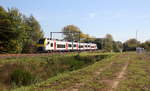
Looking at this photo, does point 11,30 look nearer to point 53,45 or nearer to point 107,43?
point 53,45

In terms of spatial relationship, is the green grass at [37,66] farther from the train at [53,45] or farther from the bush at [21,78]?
the train at [53,45]

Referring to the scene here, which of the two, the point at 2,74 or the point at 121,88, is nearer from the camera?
the point at 121,88

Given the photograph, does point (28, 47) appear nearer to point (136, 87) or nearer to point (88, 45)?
point (88, 45)

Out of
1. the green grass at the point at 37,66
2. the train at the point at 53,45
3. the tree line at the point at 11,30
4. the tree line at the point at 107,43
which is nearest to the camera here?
the green grass at the point at 37,66

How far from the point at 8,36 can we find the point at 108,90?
1381 inches

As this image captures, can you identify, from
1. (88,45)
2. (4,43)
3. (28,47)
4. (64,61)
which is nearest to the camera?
(64,61)

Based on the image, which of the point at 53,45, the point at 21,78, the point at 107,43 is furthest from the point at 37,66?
the point at 107,43

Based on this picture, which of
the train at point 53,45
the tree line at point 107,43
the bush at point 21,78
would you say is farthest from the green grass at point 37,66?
the tree line at point 107,43

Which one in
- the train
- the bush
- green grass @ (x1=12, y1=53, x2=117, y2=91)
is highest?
the train

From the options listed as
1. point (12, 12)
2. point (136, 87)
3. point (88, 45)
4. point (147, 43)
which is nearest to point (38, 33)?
point (88, 45)

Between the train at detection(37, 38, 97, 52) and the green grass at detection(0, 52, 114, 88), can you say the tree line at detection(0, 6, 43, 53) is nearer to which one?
the train at detection(37, 38, 97, 52)

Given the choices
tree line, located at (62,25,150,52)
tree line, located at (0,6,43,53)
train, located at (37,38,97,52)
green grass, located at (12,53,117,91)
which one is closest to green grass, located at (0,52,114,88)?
green grass, located at (12,53,117,91)

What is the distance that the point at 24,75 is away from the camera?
523 inches

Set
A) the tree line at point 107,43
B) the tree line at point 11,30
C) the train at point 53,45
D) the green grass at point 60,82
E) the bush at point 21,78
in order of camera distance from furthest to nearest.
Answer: the tree line at point 107,43 < the tree line at point 11,30 < the train at point 53,45 < the bush at point 21,78 < the green grass at point 60,82
